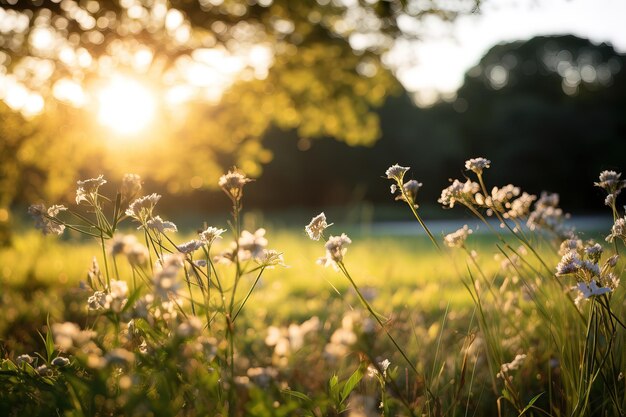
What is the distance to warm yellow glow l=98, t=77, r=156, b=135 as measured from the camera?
6.80 metres

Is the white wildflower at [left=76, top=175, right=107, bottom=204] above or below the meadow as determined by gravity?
above

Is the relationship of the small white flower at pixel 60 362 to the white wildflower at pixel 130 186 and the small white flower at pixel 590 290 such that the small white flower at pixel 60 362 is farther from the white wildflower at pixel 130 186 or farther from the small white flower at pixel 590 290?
the small white flower at pixel 590 290

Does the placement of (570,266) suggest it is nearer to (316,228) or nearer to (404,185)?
(404,185)

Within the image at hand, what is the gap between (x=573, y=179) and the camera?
25.6 m

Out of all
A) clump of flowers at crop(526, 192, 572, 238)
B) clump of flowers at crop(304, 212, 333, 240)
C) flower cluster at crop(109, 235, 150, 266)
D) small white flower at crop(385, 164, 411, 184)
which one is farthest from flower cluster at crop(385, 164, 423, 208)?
clump of flowers at crop(526, 192, 572, 238)

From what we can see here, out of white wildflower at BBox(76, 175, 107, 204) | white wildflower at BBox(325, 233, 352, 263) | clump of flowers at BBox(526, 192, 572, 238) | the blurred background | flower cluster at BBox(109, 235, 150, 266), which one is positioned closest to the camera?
flower cluster at BBox(109, 235, 150, 266)

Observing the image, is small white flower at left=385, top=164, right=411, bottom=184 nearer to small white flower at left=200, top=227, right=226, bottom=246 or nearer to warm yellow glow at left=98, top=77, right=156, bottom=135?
small white flower at left=200, top=227, right=226, bottom=246

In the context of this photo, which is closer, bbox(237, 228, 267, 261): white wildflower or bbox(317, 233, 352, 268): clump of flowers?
bbox(237, 228, 267, 261): white wildflower

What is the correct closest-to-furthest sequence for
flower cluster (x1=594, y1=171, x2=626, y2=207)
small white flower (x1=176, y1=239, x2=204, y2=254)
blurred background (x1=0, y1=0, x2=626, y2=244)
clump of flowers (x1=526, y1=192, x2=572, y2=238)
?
1. small white flower (x1=176, y1=239, x2=204, y2=254)
2. flower cluster (x1=594, y1=171, x2=626, y2=207)
3. clump of flowers (x1=526, y1=192, x2=572, y2=238)
4. blurred background (x1=0, y1=0, x2=626, y2=244)

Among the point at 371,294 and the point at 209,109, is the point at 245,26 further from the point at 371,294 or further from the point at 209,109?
the point at 371,294

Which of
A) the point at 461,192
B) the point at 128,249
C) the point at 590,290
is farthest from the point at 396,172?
the point at 128,249

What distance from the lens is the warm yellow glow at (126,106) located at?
268 inches

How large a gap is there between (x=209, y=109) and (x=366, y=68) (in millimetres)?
2665

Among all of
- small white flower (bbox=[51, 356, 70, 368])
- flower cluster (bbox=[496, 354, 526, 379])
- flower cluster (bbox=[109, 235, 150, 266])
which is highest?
flower cluster (bbox=[109, 235, 150, 266])
